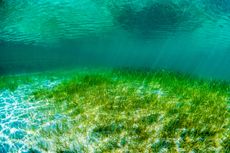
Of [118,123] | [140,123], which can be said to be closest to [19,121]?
[118,123]

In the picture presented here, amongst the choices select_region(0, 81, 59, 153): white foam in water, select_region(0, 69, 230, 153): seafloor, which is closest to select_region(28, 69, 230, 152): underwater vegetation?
select_region(0, 69, 230, 153): seafloor

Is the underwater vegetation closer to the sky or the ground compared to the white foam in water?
closer to the sky

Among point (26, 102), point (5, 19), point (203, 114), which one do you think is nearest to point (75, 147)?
point (203, 114)

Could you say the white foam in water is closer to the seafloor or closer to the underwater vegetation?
the seafloor

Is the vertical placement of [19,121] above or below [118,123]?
below

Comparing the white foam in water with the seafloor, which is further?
the white foam in water

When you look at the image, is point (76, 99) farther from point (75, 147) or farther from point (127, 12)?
point (127, 12)

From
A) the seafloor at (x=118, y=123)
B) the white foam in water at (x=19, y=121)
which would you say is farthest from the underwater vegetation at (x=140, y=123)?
the white foam in water at (x=19, y=121)

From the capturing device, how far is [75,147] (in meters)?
4.60

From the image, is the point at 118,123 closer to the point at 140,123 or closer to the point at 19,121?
the point at 140,123

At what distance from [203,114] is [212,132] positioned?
0.91 metres

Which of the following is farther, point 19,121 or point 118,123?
point 19,121

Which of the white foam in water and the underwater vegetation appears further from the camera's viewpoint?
the white foam in water

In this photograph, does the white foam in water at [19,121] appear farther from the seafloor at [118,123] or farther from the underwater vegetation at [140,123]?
the underwater vegetation at [140,123]
